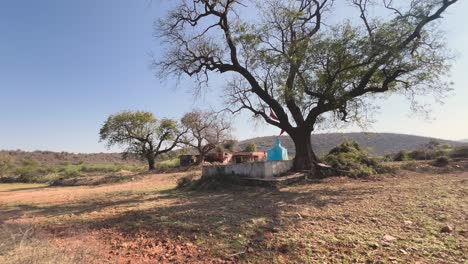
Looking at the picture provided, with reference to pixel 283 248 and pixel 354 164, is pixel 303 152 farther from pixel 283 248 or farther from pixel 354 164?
pixel 283 248

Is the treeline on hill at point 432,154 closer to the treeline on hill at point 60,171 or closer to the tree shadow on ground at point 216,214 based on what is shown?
the tree shadow on ground at point 216,214

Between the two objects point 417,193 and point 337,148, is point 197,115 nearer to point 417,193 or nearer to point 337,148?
point 337,148

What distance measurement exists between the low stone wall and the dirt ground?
3.03m

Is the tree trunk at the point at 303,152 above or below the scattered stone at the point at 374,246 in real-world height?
above

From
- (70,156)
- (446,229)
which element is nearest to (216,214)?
(446,229)

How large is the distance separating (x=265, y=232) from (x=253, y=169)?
5767 millimetres

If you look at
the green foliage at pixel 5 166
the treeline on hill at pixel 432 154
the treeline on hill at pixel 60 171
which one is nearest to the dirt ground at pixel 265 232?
the treeline on hill at pixel 432 154

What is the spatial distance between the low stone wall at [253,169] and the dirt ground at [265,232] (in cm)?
303

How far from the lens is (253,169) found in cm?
1006

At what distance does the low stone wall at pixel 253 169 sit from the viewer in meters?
9.98

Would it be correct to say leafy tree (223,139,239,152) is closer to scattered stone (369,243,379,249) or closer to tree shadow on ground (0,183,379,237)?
tree shadow on ground (0,183,379,237)

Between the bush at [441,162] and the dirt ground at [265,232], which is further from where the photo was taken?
the bush at [441,162]

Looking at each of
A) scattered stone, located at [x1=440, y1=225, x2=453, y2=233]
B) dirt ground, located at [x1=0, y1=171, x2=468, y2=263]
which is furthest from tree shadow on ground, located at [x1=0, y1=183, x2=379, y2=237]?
scattered stone, located at [x1=440, y1=225, x2=453, y2=233]

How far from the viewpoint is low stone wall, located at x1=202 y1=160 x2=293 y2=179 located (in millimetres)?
9977
